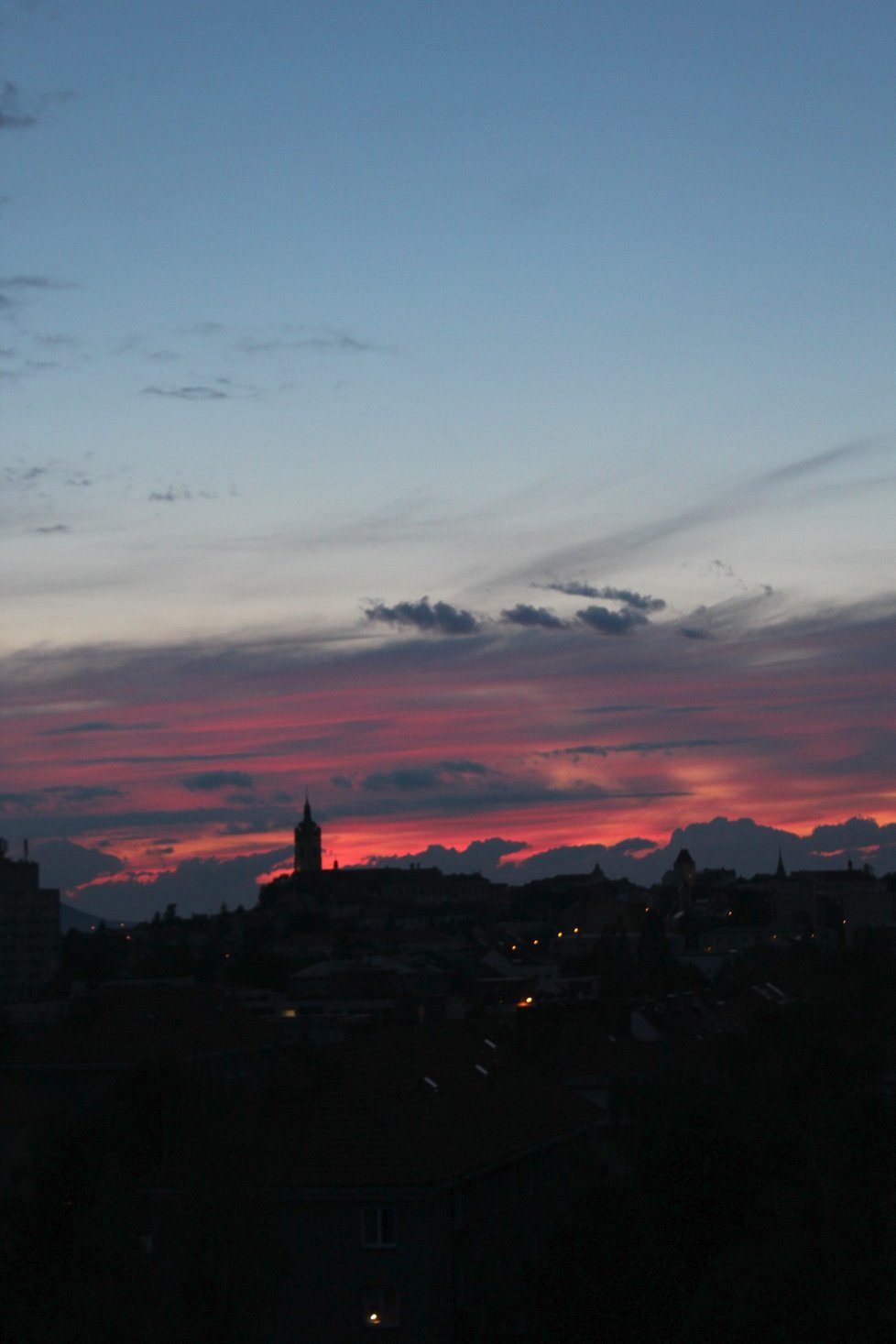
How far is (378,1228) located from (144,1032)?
3456cm

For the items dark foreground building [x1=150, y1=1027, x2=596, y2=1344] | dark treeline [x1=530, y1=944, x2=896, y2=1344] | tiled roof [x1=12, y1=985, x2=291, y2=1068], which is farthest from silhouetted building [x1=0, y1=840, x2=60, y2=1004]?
dark foreground building [x1=150, y1=1027, x2=596, y2=1344]

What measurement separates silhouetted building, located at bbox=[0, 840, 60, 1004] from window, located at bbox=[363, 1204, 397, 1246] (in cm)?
15636

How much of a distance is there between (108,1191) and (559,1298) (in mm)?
8138

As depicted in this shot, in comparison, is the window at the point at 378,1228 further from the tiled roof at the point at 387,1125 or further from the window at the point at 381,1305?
the window at the point at 381,1305

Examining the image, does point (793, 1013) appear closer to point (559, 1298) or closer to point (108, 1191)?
point (559, 1298)

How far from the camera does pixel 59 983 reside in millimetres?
170875

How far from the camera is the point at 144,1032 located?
61.4 meters

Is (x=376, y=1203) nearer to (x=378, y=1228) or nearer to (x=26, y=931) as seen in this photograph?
(x=378, y=1228)

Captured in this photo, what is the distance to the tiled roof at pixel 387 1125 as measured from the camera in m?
28.7

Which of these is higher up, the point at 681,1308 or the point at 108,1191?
the point at 108,1191

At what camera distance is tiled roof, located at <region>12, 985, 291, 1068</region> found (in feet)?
194

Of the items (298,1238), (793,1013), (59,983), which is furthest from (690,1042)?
(59,983)

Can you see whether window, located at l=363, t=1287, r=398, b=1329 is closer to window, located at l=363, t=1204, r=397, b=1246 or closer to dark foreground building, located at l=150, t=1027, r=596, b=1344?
dark foreground building, located at l=150, t=1027, r=596, b=1344

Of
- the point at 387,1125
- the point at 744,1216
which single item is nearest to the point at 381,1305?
the point at 387,1125
